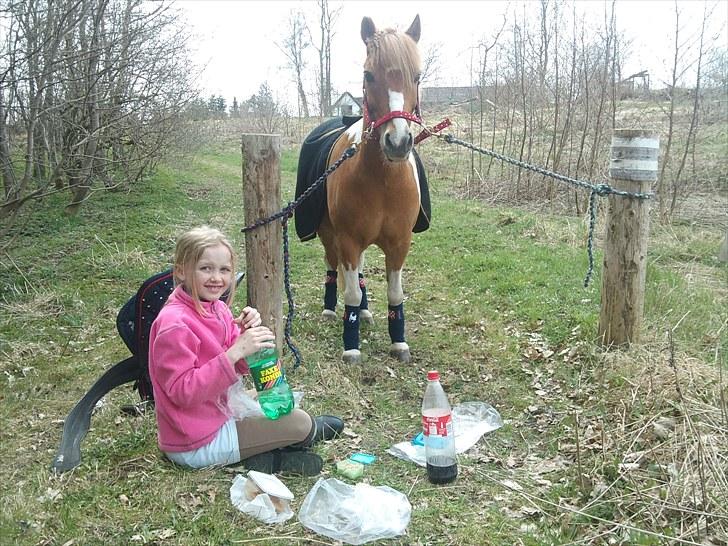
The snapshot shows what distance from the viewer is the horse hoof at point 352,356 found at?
4.59 meters

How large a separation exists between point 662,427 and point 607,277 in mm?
1301

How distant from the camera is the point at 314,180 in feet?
16.8

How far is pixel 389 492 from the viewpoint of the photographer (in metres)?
2.89

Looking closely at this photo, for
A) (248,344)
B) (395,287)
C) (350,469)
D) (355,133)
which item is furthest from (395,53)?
(350,469)

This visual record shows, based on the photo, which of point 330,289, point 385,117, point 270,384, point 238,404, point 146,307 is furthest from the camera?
point 330,289

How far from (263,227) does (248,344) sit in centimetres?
132

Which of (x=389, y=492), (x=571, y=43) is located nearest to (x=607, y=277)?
(x=389, y=492)

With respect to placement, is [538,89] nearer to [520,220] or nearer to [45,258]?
[520,220]

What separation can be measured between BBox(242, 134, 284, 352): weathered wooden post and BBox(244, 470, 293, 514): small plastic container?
→ 1.34 m

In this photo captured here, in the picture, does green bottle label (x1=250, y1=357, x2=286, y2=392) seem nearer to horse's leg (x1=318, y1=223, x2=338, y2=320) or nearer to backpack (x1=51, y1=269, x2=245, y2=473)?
backpack (x1=51, y1=269, x2=245, y2=473)

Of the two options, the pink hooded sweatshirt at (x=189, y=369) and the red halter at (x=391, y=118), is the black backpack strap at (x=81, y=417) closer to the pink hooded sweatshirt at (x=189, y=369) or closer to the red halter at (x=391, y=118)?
the pink hooded sweatshirt at (x=189, y=369)

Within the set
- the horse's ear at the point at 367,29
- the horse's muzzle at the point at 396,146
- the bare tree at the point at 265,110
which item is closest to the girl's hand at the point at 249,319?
the horse's muzzle at the point at 396,146

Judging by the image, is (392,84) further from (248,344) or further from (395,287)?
(248,344)

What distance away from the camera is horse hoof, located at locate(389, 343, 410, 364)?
469 centimetres
